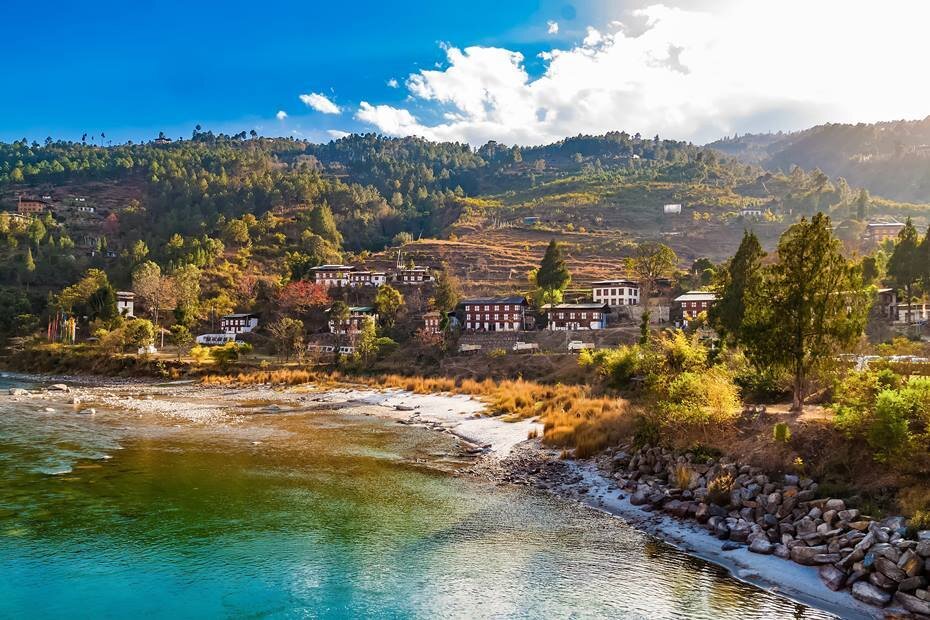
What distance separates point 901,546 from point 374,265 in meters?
99.0

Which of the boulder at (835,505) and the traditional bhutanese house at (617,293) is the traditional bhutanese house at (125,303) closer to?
the traditional bhutanese house at (617,293)

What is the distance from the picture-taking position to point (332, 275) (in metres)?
98.8

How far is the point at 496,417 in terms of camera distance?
38.4 meters

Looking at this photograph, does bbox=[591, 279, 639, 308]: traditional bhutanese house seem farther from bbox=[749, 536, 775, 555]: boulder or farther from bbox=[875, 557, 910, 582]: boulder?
bbox=[875, 557, 910, 582]: boulder

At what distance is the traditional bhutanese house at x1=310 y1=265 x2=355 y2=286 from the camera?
321 ft

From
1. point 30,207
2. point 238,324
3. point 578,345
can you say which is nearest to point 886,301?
point 578,345

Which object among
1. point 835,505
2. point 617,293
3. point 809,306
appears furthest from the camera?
point 617,293

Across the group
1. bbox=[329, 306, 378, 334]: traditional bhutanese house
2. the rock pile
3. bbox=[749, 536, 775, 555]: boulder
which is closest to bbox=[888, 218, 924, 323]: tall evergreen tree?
the rock pile

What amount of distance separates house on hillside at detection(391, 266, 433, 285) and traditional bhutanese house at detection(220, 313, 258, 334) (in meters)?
22.9

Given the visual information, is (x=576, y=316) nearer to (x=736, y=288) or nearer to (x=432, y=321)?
(x=432, y=321)

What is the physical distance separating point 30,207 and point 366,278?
337 feet

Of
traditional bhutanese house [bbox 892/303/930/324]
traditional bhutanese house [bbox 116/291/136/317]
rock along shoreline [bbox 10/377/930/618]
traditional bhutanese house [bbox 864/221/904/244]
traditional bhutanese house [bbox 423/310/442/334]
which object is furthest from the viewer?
traditional bhutanese house [bbox 864/221/904/244]

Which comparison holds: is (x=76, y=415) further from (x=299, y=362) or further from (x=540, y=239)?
(x=540, y=239)

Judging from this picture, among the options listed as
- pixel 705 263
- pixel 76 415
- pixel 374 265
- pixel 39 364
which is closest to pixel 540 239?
pixel 374 265
